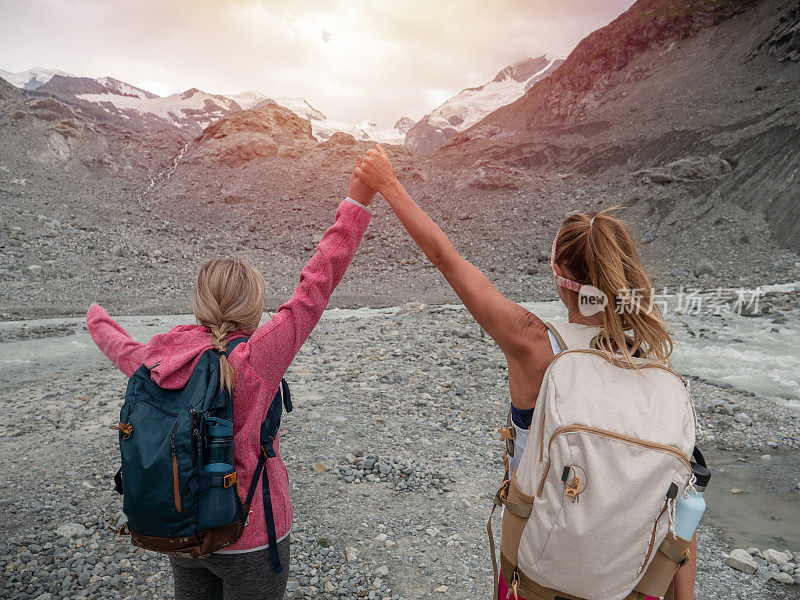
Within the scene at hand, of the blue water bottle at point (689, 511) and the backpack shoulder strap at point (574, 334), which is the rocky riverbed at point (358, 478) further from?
the backpack shoulder strap at point (574, 334)

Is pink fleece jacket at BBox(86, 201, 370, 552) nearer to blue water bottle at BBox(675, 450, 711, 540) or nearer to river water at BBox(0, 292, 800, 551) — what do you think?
blue water bottle at BBox(675, 450, 711, 540)

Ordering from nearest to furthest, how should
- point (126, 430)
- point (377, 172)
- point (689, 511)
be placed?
point (689, 511) → point (126, 430) → point (377, 172)

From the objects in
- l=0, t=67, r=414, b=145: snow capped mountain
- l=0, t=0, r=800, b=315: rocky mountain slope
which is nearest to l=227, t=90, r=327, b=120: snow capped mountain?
l=0, t=67, r=414, b=145: snow capped mountain

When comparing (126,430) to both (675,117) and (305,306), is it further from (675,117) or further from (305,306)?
(675,117)

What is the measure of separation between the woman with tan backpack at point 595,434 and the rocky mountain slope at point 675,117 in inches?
975

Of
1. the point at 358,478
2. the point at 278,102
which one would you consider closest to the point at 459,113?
the point at 278,102

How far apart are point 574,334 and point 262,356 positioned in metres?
1.14

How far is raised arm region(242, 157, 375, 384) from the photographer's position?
1.90 m

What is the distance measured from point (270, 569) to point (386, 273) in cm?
2266

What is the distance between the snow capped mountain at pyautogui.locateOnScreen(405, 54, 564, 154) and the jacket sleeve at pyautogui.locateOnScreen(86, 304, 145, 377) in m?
87.0

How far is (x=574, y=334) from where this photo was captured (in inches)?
65.9

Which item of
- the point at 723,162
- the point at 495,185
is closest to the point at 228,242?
the point at 495,185

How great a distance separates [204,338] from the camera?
6.32 feet

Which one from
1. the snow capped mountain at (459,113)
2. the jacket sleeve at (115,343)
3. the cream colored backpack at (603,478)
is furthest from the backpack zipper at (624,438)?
the snow capped mountain at (459,113)
